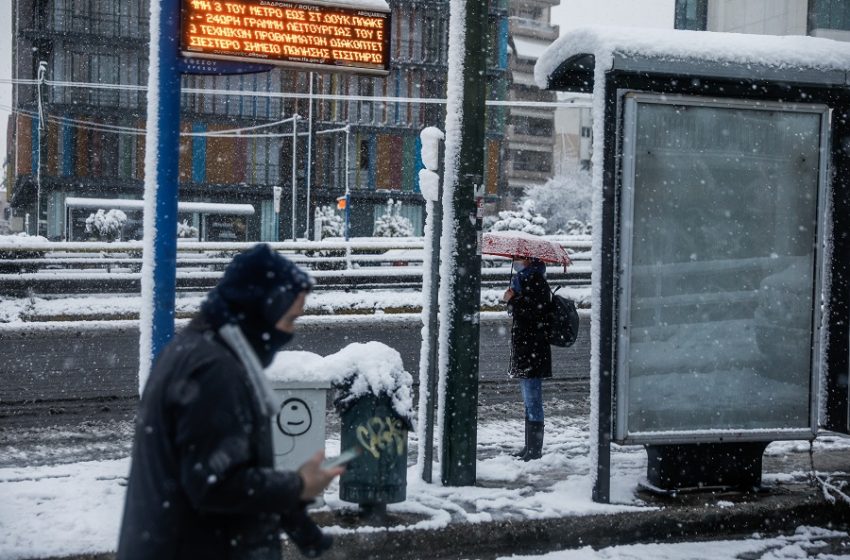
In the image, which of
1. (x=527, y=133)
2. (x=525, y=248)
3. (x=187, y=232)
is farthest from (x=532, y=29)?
(x=525, y=248)

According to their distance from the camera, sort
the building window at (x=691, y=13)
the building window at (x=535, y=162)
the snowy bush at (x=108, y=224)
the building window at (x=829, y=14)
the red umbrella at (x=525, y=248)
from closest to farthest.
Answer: the red umbrella at (x=525, y=248), the building window at (x=829, y=14), the building window at (x=691, y=13), the snowy bush at (x=108, y=224), the building window at (x=535, y=162)

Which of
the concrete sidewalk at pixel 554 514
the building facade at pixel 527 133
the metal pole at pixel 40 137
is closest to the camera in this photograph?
the concrete sidewalk at pixel 554 514

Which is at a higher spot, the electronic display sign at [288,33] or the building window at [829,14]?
the building window at [829,14]

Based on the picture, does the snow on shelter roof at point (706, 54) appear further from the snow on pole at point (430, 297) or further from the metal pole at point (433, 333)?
the metal pole at point (433, 333)

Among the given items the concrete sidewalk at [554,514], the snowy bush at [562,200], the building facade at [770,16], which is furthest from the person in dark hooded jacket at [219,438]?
the snowy bush at [562,200]

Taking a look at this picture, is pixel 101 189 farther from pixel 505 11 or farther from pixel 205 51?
pixel 205 51

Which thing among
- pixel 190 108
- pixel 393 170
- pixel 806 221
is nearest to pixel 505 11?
pixel 393 170

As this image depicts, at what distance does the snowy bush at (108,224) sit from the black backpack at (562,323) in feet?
88.3

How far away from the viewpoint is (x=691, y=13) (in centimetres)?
2320

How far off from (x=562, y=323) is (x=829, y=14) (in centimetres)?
1563

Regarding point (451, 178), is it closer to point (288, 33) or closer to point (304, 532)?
point (288, 33)

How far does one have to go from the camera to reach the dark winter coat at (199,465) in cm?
253

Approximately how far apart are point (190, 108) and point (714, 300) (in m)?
44.1

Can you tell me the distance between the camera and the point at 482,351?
1477 cm
